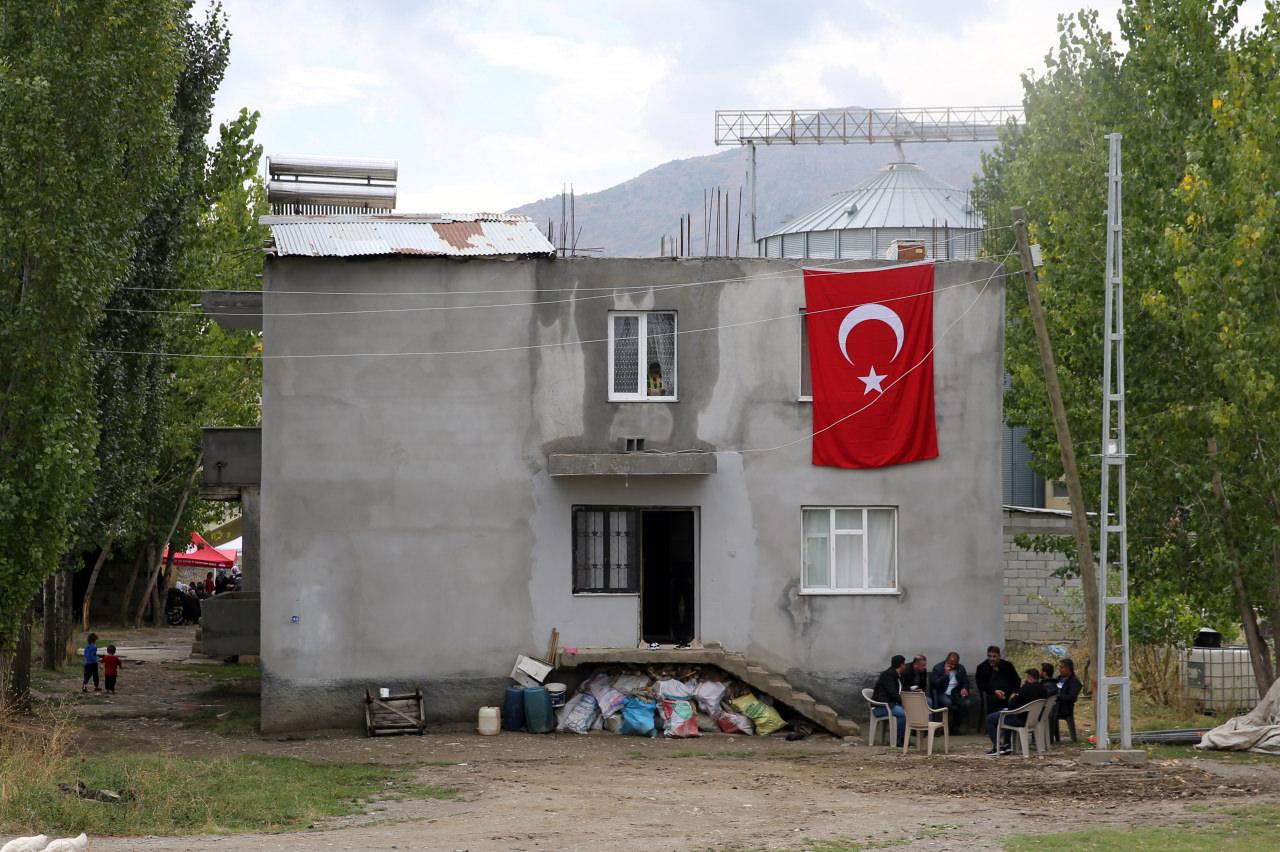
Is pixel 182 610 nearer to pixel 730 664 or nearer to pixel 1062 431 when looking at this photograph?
pixel 730 664

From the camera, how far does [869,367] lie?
2466 cm

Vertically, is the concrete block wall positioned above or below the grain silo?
below

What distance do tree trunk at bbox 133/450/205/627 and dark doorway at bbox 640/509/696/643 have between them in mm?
18210

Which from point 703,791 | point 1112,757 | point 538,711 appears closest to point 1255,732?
point 1112,757

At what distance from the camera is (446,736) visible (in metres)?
23.3

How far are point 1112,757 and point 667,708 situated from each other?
270 inches

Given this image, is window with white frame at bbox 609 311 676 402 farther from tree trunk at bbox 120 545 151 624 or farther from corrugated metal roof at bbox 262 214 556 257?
tree trunk at bbox 120 545 151 624

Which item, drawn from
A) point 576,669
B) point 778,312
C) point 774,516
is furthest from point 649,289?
point 576,669

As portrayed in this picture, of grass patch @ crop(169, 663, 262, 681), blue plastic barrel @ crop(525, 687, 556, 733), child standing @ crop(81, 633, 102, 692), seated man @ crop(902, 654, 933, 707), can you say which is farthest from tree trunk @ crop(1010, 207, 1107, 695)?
child standing @ crop(81, 633, 102, 692)

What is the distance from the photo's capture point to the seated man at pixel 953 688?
77.7ft

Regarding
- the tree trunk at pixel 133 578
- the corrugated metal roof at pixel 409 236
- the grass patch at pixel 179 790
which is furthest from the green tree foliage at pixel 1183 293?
the tree trunk at pixel 133 578

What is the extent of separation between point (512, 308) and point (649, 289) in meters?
2.22

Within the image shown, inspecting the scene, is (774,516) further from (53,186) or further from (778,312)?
(53,186)

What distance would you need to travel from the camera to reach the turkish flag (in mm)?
24641
